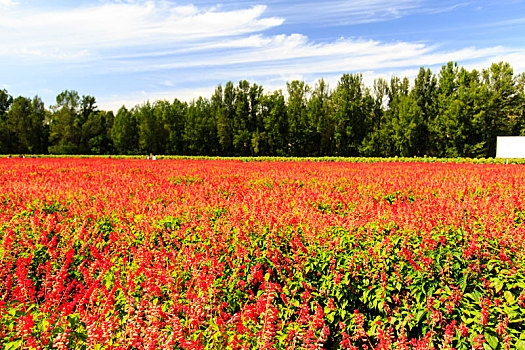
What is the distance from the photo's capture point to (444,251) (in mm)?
3287

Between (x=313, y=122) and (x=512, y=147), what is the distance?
27.3m

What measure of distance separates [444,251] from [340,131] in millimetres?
52629

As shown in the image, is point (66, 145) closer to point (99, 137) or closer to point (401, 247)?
point (99, 137)

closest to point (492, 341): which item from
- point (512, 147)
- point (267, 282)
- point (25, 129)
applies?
point (267, 282)

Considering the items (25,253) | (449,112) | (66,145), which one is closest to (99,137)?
(66,145)

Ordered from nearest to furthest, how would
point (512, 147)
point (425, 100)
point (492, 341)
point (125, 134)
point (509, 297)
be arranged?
1. point (492, 341)
2. point (509, 297)
3. point (512, 147)
4. point (425, 100)
5. point (125, 134)

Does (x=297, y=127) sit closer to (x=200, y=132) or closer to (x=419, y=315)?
(x=200, y=132)

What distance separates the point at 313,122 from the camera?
54.4m

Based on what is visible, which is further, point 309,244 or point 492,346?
point 309,244

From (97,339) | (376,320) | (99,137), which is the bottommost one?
(376,320)

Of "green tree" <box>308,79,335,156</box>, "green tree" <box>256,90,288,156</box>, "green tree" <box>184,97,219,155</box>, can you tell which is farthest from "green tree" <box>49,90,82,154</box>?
"green tree" <box>308,79,335,156</box>

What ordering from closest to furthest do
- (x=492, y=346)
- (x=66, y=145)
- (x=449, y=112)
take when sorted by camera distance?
(x=492, y=346)
(x=449, y=112)
(x=66, y=145)

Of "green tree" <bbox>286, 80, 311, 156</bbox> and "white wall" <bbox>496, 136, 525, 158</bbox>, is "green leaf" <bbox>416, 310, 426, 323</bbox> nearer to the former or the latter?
"white wall" <bbox>496, 136, 525, 158</bbox>

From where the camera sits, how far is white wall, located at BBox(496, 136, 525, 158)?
1481 inches
